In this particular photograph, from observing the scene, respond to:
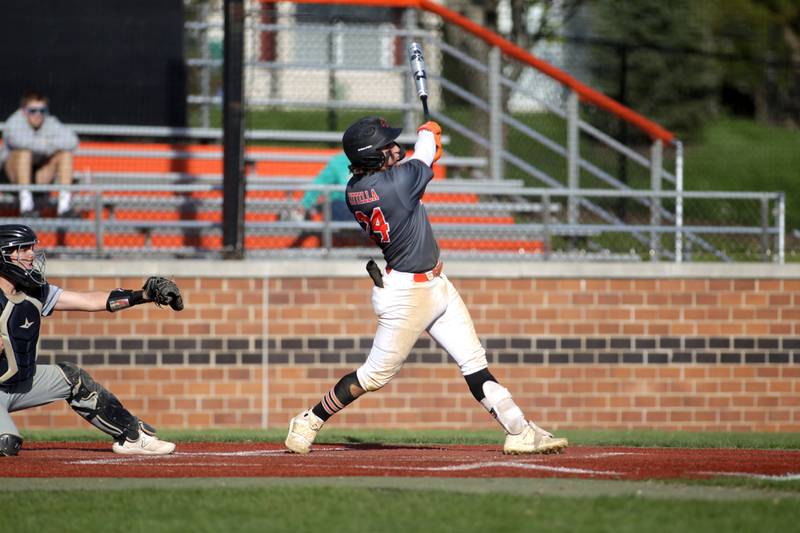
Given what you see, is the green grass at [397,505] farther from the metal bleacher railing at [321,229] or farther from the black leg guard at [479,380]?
the metal bleacher railing at [321,229]

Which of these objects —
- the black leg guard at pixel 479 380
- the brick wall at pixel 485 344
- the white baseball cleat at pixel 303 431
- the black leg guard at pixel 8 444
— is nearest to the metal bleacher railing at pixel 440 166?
the brick wall at pixel 485 344

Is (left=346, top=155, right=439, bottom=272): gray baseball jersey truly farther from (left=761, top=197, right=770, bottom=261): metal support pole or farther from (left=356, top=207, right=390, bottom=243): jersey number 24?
(left=761, top=197, right=770, bottom=261): metal support pole

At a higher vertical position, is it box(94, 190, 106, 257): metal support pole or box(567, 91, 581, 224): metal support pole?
box(567, 91, 581, 224): metal support pole

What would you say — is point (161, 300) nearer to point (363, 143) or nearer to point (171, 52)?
point (363, 143)

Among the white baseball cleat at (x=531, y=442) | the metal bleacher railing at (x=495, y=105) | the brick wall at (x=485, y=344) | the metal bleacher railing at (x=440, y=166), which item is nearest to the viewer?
the white baseball cleat at (x=531, y=442)

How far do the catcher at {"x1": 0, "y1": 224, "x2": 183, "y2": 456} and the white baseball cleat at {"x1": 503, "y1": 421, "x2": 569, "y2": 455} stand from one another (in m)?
2.11

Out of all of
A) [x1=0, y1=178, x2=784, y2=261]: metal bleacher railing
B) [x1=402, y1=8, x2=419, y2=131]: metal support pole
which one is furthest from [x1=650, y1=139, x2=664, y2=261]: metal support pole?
[x1=402, y1=8, x2=419, y2=131]: metal support pole

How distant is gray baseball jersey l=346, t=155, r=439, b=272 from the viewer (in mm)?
7793

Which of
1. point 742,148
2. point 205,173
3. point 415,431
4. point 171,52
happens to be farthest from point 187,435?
point 742,148

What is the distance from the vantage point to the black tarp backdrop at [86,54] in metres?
14.5

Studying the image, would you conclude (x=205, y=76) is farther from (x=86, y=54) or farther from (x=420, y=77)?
(x=420, y=77)

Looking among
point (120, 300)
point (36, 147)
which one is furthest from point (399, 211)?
point (36, 147)

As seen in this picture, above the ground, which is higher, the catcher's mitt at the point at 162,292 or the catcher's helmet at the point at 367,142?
the catcher's helmet at the point at 367,142

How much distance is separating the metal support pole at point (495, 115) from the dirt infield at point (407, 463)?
624 cm
